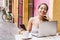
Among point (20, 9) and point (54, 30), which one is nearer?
point (54, 30)

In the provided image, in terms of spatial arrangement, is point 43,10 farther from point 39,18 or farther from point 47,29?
point 47,29

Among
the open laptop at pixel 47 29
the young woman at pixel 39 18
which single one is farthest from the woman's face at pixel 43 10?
the open laptop at pixel 47 29

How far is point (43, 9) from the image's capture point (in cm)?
267

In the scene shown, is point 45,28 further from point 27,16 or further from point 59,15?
point 27,16

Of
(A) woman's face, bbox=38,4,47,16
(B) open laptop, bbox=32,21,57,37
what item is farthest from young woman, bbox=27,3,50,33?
(B) open laptop, bbox=32,21,57,37

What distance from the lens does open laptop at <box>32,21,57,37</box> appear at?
2221 mm

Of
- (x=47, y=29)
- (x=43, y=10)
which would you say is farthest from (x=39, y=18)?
(x=47, y=29)

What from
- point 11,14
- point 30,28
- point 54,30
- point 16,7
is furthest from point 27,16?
point 54,30

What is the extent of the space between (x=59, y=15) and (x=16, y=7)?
360cm

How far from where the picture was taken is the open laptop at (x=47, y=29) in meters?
2.22

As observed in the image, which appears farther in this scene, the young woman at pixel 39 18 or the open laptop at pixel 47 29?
the young woman at pixel 39 18

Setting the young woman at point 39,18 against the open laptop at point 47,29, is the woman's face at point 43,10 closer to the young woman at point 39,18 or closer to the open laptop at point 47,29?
the young woman at point 39,18

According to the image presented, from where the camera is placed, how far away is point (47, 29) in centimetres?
227

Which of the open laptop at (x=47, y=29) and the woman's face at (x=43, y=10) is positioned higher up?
the woman's face at (x=43, y=10)
